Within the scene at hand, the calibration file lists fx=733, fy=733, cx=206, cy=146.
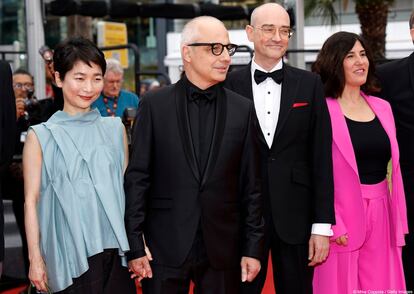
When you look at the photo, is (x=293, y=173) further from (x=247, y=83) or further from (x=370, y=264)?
(x=370, y=264)

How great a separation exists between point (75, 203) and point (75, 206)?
0.6 inches

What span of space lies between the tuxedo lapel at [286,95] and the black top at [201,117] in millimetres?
515

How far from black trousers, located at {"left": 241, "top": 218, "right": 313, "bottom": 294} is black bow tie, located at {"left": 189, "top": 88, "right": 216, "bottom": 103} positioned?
818 millimetres

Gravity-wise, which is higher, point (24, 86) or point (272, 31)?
point (272, 31)

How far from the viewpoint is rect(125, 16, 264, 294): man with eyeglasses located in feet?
11.3

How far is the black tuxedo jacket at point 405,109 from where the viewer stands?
471cm

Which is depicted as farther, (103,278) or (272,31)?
(272,31)

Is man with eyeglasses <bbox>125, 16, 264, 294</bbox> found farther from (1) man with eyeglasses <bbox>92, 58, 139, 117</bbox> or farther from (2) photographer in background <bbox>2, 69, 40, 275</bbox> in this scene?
(1) man with eyeglasses <bbox>92, 58, 139, 117</bbox>

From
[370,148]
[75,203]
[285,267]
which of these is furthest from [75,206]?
[370,148]

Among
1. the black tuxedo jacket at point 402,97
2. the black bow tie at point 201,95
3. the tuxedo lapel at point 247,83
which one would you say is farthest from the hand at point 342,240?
the black bow tie at point 201,95

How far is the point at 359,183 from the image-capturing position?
4.23 m

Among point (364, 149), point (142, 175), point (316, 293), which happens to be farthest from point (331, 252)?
point (142, 175)

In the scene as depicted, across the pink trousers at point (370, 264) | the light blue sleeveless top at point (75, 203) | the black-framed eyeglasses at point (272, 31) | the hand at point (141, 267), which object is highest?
the black-framed eyeglasses at point (272, 31)

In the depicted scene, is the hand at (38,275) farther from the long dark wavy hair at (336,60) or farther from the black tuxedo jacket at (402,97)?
the black tuxedo jacket at (402,97)
